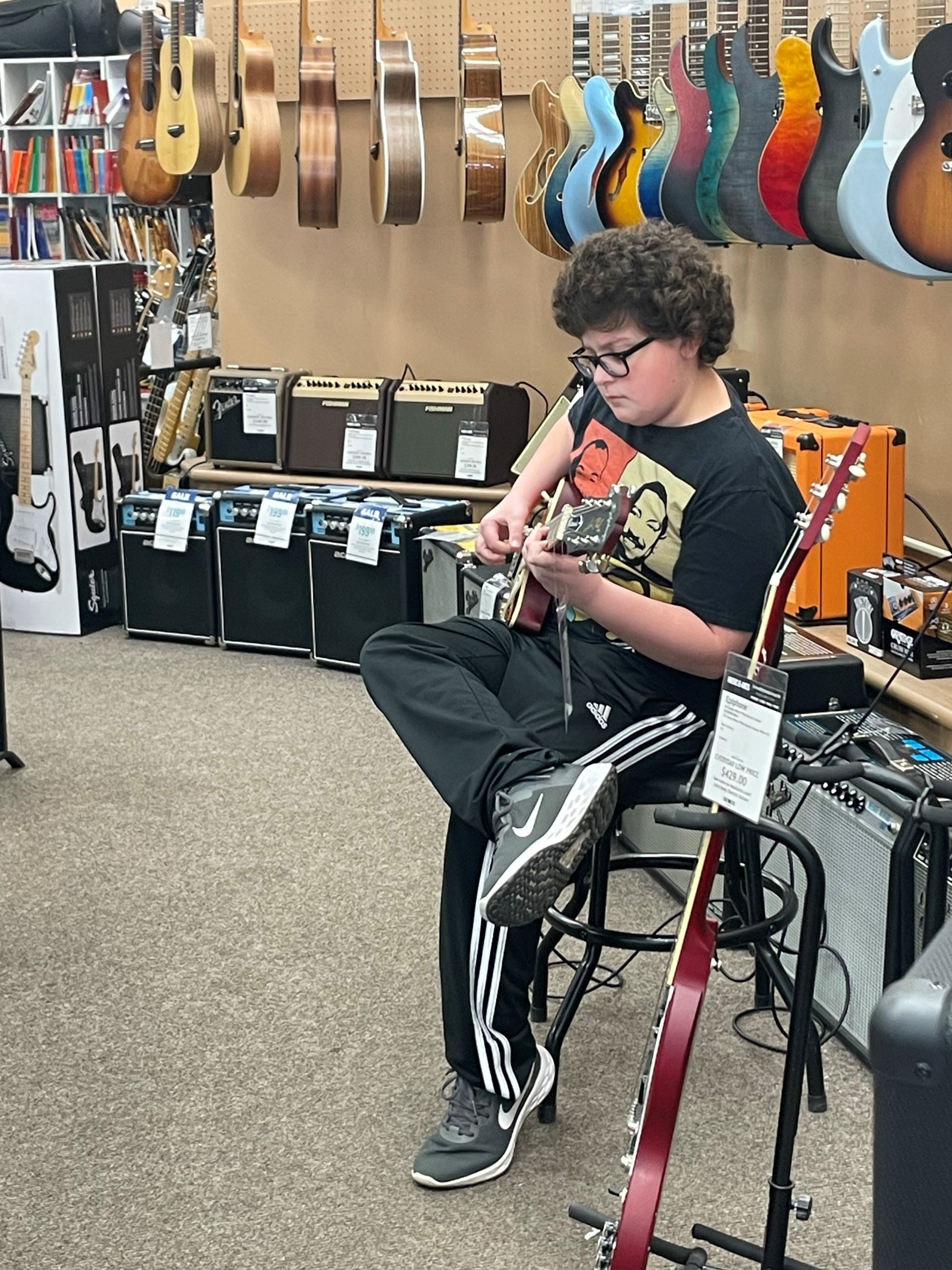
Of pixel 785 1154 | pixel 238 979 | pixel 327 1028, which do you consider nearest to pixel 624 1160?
pixel 785 1154

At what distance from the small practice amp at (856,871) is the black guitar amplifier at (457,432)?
2.38 metres

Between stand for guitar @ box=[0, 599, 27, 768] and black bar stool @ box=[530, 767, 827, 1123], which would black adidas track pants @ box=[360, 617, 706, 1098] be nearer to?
black bar stool @ box=[530, 767, 827, 1123]

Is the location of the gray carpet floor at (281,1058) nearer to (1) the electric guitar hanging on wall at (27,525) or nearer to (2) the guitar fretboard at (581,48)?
(1) the electric guitar hanging on wall at (27,525)

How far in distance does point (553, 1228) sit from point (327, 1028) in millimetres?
660

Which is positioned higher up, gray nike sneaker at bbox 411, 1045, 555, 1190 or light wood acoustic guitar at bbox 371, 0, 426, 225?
light wood acoustic guitar at bbox 371, 0, 426, 225

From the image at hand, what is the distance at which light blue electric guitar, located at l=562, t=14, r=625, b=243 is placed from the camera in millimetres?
4125

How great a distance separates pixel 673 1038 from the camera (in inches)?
65.3

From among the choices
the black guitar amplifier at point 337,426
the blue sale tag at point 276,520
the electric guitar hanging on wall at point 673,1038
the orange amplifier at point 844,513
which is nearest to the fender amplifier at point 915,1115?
the electric guitar hanging on wall at point 673,1038

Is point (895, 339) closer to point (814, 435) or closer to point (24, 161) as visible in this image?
point (814, 435)

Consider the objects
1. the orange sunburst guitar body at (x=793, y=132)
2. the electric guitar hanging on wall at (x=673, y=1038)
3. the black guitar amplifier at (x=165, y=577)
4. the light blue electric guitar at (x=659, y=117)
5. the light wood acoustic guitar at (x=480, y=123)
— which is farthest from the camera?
the black guitar amplifier at (x=165, y=577)

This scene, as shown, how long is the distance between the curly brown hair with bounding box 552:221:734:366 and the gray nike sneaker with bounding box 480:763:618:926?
0.61 meters

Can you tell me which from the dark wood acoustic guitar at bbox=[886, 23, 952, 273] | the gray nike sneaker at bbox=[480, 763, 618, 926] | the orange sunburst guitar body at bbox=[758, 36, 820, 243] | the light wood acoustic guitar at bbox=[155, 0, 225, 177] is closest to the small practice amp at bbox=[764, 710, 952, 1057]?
the gray nike sneaker at bbox=[480, 763, 618, 926]

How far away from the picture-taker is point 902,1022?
0.95 meters

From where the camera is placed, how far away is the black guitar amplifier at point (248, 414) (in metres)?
5.05
